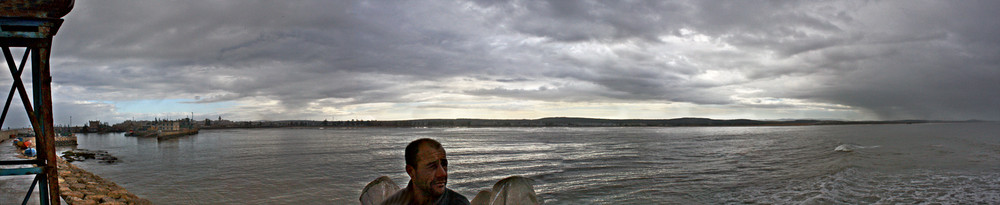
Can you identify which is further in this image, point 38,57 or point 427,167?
point 38,57

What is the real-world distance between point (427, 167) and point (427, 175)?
0.02 m

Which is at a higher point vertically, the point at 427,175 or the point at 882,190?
the point at 427,175

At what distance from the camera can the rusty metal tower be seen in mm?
4008

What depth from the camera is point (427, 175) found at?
4.36ft

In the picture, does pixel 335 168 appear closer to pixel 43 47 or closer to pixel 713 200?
pixel 713 200

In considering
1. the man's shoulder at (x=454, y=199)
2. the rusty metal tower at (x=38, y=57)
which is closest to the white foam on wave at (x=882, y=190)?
the man's shoulder at (x=454, y=199)

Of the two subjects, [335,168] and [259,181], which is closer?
[259,181]

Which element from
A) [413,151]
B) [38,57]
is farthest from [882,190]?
[38,57]

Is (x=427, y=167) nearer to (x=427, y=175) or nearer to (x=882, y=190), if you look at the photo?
(x=427, y=175)

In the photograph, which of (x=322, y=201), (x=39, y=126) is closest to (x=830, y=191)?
A: (x=322, y=201)

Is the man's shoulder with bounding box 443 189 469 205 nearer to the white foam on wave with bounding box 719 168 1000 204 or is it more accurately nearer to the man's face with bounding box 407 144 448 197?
the man's face with bounding box 407 144 448 197

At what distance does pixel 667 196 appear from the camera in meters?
12.0

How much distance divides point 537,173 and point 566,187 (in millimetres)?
4628

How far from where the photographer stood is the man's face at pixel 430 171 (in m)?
1.32
